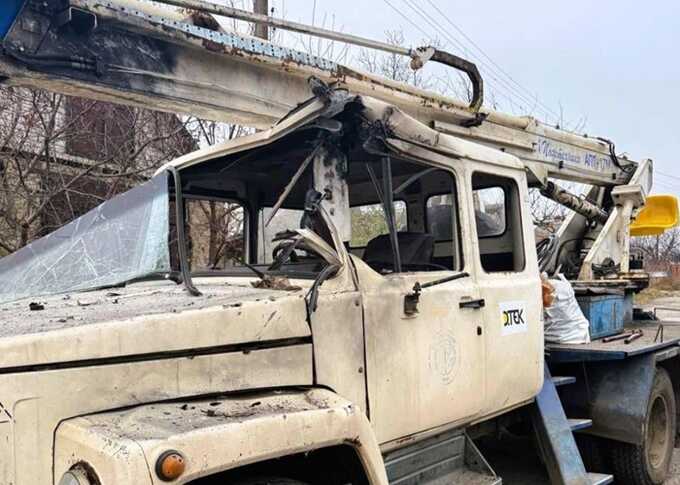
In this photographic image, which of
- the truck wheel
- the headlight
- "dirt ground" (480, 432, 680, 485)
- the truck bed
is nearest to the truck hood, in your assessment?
the headlight

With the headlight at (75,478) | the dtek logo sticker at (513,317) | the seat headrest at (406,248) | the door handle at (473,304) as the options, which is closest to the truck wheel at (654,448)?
the dtek logo sticker at (513,317)

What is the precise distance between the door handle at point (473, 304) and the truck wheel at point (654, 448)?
2.15 meters

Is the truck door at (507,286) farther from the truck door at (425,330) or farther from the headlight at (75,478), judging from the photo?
the headlight at (75,478)

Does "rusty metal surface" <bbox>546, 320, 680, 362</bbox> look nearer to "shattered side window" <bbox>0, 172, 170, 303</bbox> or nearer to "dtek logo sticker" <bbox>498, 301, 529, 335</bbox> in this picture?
"dtek logo sticker" <bbox>498, 301, 529, 335</bbox>

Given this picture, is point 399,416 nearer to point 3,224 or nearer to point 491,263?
point 491,263

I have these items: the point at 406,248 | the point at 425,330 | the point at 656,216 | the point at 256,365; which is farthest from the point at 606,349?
the point at 656,216

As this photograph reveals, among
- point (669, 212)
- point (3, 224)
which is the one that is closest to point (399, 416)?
point (669, 212)

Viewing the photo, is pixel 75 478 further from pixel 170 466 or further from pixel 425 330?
pixel 425 330

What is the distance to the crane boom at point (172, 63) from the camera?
3094 millimetres

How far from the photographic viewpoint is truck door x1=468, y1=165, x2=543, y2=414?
3566 mm

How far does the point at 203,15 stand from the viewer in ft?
12.0

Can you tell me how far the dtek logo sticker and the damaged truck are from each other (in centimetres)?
2

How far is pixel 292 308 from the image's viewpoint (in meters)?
2.53

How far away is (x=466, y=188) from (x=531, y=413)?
1622 mm
